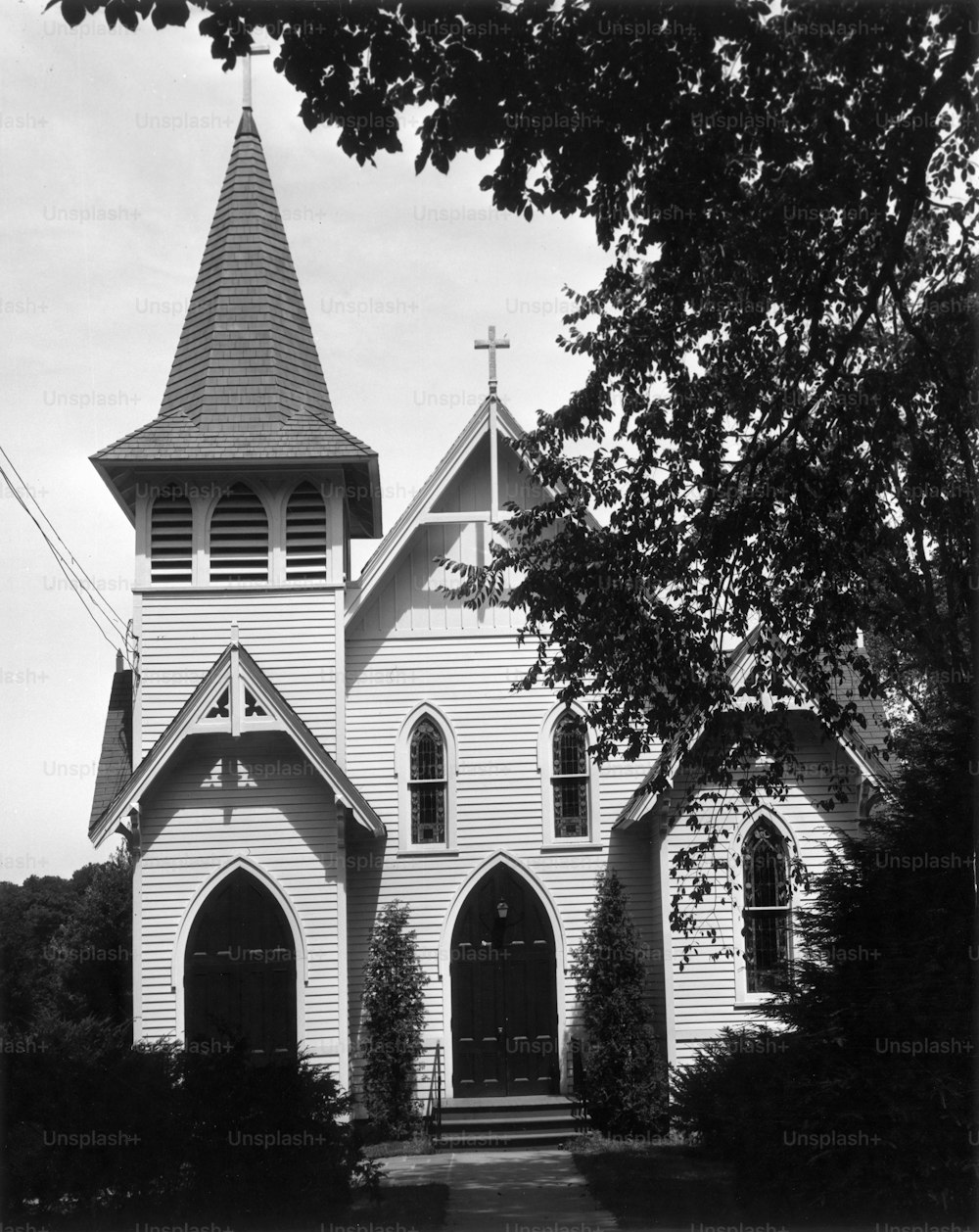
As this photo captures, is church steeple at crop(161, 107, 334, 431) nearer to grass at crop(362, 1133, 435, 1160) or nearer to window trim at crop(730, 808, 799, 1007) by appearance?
window trim at crop(730, 808, 799, 1007)

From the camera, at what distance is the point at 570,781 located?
21.2 metres

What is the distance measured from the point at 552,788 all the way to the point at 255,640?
4803mm

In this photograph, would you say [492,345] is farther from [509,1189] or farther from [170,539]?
[509,1189]

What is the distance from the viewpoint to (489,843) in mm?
20969

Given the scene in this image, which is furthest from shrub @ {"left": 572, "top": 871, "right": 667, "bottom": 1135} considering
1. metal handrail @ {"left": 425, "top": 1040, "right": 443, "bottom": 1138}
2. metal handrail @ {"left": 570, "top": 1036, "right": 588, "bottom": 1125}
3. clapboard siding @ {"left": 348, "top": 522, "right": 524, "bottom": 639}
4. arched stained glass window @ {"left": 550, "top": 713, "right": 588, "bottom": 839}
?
clapboard siding @ {"left": 348, "top": 522, "right": 524, "bottom": 639}

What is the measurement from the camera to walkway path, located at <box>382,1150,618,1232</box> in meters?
12.6

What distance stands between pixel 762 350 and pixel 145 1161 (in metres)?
8.84

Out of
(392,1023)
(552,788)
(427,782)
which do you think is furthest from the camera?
(552,788)

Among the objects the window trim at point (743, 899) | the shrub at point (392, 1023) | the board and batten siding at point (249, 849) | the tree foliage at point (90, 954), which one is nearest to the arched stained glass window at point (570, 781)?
the window trim at point (743, 899)

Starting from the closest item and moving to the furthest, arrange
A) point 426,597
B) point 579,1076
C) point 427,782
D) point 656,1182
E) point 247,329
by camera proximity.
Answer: point 656,1182
point 579,1076
point 427,782
point 426,597
point 247,329

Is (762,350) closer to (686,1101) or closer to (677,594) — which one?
(677,594)

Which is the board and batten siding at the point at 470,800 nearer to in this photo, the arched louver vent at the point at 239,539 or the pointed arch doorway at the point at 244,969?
the pointed arch doorway at the point at 244,969

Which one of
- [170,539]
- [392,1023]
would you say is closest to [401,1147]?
[392,1023]

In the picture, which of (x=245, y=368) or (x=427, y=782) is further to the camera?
(x=245, y=368)
